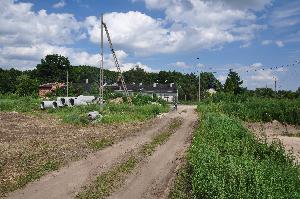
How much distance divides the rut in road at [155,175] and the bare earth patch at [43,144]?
2912 millimetres

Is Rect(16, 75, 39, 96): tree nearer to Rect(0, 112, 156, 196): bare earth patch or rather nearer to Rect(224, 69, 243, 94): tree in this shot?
Rect(224, 69, 243, 94): tree

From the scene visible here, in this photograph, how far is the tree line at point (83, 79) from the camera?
80.6m

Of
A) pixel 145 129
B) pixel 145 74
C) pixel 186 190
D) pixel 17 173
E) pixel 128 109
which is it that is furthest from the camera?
pixel 145 74

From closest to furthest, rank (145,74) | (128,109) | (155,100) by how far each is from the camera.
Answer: (128,109) < (155,100) < (145,74)

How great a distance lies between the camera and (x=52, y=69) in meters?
113

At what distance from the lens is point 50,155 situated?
16.9 meters

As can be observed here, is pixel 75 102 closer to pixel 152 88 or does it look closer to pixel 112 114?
pixel 112 114

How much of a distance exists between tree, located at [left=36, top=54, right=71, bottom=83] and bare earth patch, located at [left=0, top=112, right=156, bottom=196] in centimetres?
8208

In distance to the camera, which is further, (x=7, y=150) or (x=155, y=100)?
(x=155, y=100)

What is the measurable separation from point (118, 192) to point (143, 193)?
69 cm

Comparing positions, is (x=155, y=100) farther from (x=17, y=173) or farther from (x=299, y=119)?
(x=17, y=173)

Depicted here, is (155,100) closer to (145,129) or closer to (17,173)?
(145,129)

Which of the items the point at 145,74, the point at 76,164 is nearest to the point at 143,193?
the point at 76,164

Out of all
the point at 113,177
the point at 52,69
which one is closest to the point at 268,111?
the point at 113,177
